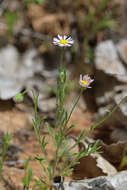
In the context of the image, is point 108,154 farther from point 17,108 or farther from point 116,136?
point 17,108

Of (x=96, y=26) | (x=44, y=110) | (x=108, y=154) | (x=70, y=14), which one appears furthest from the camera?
(x=70, y=14)

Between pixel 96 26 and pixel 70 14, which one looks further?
pixel 70 14

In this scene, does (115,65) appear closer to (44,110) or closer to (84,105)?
(84,105)

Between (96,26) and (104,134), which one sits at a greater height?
(96,26)

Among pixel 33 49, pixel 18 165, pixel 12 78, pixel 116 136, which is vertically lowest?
pixel 18 165

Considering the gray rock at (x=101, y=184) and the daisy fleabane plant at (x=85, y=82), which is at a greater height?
the daisy fleabane plant at (x=85, y=82)

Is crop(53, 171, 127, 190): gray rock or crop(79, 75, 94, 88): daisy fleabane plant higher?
crop(79, 75, 94, 88): daisy fleabane plant

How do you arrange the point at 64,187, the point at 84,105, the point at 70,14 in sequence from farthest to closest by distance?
1. the point at 70,14
2. the point at 84,105
3. the point at 64,187

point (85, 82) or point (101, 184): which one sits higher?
point (85, 82)

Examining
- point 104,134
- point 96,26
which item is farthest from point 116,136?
point 96,26
